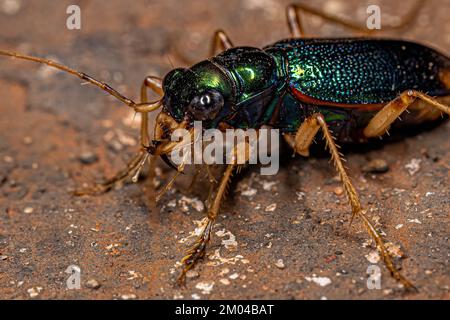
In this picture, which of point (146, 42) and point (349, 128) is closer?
point (349, 128)

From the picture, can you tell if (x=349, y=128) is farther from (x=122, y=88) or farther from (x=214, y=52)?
(x=122, y=88)

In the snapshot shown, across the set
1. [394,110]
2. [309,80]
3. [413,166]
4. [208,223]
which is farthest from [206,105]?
[413,166]

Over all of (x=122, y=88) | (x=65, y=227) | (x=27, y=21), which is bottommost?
(x=65, y=227)

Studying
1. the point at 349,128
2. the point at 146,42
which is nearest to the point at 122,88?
the point at 146,42

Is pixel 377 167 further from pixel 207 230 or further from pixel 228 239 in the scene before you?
pixel 207 230

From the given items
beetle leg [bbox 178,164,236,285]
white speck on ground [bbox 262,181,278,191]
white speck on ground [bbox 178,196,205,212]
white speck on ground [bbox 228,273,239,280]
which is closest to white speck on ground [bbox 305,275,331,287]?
white speck on ground [bbox 228,273,239,280]

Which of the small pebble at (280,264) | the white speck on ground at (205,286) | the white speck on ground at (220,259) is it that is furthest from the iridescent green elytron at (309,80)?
the white speck on ground at (205,286)

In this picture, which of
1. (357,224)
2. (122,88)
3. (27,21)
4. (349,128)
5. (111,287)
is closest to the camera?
(111,287)

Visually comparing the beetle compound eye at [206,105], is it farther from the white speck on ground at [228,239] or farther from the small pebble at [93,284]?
the small pebble at [93,284]
